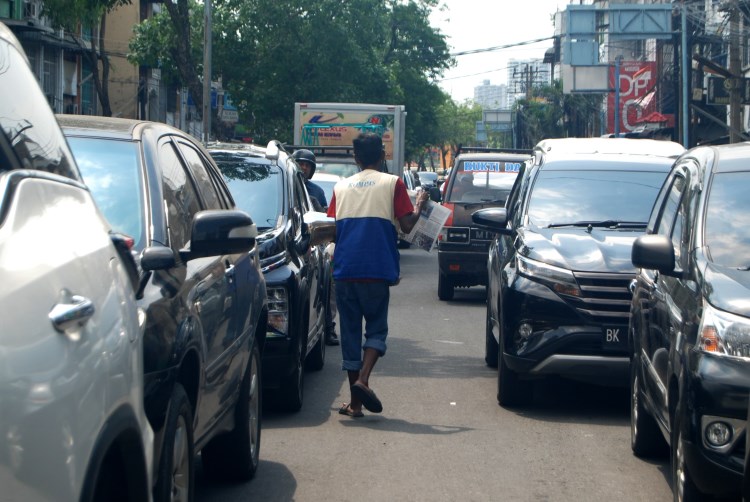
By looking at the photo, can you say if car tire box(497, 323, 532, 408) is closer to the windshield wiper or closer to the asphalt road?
the asphalt road

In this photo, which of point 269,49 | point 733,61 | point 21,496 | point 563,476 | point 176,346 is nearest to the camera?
point 21,496

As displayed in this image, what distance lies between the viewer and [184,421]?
14.2ft

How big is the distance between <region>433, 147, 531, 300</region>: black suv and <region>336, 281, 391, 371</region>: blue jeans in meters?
7.09

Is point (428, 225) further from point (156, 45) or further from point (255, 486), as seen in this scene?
point (156, 45)

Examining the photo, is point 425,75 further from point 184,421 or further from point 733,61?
point 184,421

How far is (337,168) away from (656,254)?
1561 centimetres

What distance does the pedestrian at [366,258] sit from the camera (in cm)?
800

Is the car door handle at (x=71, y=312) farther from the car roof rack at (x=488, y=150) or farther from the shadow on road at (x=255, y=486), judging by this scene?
the car roof rack at (x=488, y=150)

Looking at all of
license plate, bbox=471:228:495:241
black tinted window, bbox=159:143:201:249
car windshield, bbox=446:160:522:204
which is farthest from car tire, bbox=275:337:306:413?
car windshield, bbox=446:160:522:204

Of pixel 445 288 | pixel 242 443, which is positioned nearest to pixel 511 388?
pixel 242 443

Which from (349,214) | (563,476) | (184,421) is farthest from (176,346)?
(349,214)

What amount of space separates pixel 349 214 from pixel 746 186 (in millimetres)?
2952

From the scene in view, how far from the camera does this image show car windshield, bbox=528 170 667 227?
896 centimetres

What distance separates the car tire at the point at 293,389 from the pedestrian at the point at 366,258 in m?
0.31
